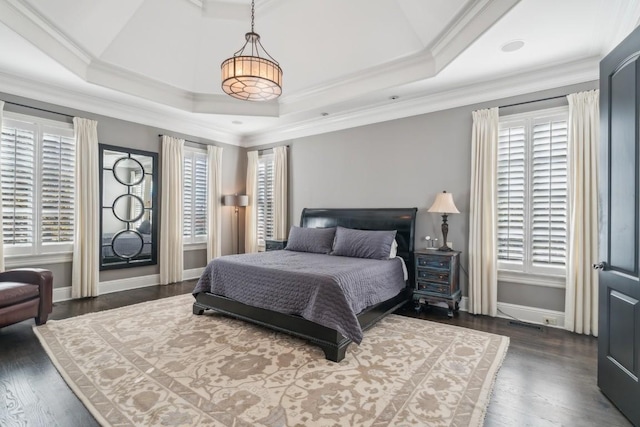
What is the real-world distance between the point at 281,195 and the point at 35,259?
3.88 metres

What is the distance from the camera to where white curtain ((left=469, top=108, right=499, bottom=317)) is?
4.11m

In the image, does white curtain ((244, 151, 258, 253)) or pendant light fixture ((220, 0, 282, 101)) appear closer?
pendant light fixture ((220, 0, 282, 101))

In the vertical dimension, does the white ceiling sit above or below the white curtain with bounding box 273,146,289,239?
above

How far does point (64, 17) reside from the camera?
11.1 feet

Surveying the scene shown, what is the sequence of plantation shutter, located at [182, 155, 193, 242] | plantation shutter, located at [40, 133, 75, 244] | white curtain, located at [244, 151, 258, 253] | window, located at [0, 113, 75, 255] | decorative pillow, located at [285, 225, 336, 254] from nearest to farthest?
window, located at [0, 113, 75, 255] → plantation shutter, located at [40, 133, 75, 244] → decorative pillow, located at [285, 225, 336, 254] → plantation shutter, located at [182, 155, 193, 242] → white curtain, located at [244, 151, 258, 253]

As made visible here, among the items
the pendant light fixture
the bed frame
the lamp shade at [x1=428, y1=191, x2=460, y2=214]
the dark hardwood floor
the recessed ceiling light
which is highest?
the recessed ceiling light

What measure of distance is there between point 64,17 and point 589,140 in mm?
5800

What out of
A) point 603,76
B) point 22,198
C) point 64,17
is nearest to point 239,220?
point 22,198

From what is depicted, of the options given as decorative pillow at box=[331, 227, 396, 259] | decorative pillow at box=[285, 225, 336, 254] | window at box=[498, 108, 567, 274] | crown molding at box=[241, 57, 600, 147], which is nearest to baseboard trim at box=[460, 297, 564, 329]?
window at box=[498, 108, 567, 274]

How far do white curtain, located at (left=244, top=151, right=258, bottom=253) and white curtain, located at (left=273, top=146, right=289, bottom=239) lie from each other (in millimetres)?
642

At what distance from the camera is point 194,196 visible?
6.37 m

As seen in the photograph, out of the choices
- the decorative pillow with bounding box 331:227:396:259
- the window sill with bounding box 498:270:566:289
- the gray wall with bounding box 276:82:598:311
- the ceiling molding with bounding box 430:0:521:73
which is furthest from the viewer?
the decorative pillow with bounding box 331:227:396:259

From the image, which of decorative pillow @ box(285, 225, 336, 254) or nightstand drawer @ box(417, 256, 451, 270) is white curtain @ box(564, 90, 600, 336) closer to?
nightstand drawer @ box(417, 256, 451, 270)

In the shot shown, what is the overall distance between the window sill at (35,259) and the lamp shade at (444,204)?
209 inches
